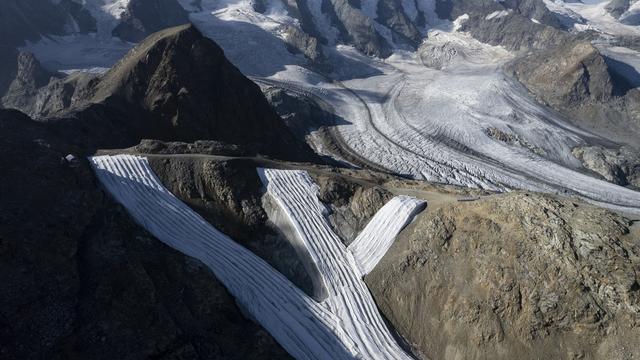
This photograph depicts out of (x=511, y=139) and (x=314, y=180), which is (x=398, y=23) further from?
(x=314, y=180)

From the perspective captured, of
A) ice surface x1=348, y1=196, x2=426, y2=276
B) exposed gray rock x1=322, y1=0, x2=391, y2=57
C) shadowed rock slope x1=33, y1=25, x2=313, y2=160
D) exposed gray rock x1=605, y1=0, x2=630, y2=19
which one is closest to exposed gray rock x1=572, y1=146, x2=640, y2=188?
shadowed rock slope x1=33, y1=25, x2=313, y2=160

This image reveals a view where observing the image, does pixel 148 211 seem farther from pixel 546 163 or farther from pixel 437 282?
pixel 546 163

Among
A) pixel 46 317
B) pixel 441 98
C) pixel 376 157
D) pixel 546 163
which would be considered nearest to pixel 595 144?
pixel 546 163

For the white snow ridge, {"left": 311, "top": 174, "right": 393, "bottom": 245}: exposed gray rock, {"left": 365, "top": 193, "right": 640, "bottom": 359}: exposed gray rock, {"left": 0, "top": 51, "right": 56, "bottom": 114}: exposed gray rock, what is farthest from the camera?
{"left": 0, "top": 51, "right": 56, "bottom": 114}: exposed gray rock

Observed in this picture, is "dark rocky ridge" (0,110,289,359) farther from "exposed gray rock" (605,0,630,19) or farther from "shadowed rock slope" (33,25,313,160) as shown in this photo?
"exposed gray rock" (605,0,630,19)

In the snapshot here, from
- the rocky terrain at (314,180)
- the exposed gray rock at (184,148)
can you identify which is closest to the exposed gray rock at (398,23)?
the rocky terrain at (314,180)

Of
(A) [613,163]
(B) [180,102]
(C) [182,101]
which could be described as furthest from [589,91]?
(B) [180,102]

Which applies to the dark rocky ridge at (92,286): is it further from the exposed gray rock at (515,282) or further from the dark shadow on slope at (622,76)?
the dark shadow on slope at (622,76)
